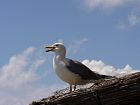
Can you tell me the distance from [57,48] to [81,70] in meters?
0.65

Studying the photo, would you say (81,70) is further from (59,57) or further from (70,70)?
(59,57)

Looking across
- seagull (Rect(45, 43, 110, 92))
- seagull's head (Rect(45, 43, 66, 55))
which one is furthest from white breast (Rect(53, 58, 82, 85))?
seagull's head (Rect(45, 43, 66, 55))

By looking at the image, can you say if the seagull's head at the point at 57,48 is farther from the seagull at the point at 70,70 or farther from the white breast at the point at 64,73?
the white breast at the point at 64,73

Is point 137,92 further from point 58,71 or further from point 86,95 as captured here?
point 58,71

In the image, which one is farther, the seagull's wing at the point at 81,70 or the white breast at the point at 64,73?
the seagull's wing at the point at 81,70

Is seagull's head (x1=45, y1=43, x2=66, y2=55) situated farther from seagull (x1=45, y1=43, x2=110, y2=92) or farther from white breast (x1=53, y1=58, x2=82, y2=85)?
white breast (x1=53, y1=58, x2=82, y2=85)

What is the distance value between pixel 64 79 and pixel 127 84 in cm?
308

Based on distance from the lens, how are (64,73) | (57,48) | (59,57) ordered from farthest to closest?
(57,48), (59,57), (64,73)

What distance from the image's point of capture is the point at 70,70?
327 inches

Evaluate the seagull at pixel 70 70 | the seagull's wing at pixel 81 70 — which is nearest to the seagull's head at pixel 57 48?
the seagull at pixel 70 70

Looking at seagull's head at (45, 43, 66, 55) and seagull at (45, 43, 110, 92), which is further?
seagull's head at (45, 43, 66, 55)

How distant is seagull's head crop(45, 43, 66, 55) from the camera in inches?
339

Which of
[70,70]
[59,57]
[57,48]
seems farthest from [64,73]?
[57,48]

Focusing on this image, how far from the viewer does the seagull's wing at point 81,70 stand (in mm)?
8352
